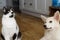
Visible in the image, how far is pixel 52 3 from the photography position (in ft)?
11.9

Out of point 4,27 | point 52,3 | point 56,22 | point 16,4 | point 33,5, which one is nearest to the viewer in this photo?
point 56,22

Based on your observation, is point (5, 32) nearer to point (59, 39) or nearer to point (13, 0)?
point (59, 39)

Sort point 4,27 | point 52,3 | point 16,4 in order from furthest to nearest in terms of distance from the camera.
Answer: point 16,4, point 52,3, point 4,27

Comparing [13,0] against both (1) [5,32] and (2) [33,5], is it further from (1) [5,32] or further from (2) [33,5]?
(1) [5,32]

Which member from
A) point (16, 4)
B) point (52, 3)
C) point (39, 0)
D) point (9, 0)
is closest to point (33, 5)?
point (39, 0)

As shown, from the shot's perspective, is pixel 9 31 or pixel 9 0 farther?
pixel 9 0

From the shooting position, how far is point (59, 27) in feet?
5.24

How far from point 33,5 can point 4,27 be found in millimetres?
2584

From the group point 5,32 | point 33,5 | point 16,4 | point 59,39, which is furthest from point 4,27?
point 16,4

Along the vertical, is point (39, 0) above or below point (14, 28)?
above

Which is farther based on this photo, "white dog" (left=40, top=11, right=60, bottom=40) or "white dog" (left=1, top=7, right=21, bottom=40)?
"white dog" (left=1, top=7, right=21, bottom=40)

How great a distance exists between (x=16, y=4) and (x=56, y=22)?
4.31m

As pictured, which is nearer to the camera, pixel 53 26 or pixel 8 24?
pixel 53 26

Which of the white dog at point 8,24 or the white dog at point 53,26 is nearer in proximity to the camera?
the white dog at point 53,26
